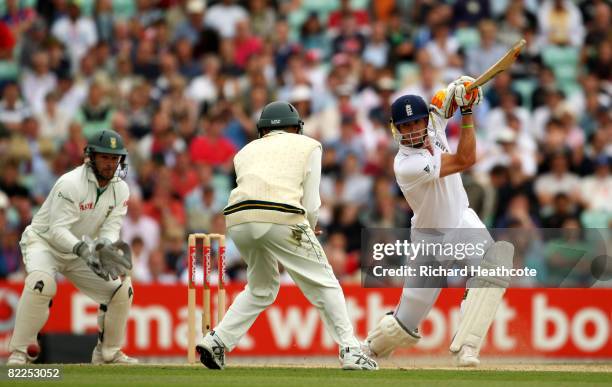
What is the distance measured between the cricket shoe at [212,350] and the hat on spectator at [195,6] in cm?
899

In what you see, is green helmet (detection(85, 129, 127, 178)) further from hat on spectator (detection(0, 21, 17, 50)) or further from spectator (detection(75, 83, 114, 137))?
hat on spectator (detection(0, 21, 17, 50))

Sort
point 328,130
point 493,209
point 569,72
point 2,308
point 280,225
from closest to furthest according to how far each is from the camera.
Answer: point 280,225 → point 2,308 → point 493,209 → point 328,130 → point 569,72

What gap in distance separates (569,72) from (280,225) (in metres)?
9.00

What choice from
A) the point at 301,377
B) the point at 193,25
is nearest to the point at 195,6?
the point at 193,25

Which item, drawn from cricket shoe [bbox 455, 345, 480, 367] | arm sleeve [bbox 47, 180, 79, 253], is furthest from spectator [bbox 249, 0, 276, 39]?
cricket shoe [bbox 455, 345, 480, 367]

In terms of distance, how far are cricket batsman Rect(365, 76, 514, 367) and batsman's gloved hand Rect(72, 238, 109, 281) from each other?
220 cm

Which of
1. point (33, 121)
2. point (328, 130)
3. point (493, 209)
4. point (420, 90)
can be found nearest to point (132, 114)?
point (33, 121)

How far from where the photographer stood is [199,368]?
11172 millimetres

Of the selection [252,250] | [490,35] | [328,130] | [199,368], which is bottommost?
[199,368]

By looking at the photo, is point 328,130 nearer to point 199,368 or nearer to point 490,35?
point 490,35

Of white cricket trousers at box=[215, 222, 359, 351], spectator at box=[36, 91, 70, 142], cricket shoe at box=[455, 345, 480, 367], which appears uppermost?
spectator at box=[36, 91, 70, 142]

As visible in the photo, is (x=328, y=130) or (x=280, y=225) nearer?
(x=280, y=225)

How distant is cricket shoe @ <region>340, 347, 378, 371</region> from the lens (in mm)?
10508

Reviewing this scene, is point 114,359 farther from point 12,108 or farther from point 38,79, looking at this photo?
point 38,79
